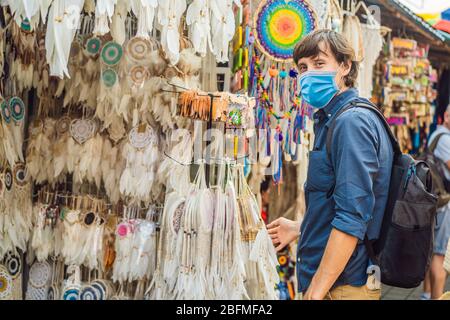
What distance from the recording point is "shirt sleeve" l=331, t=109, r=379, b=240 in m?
1.88

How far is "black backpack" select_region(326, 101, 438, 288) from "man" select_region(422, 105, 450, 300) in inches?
117

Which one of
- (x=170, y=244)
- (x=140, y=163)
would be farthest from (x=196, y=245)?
(x=140, y=163)

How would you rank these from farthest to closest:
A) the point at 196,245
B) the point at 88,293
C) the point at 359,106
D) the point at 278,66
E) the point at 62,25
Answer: the point at 88,293
the point at 278,66
the point at 196,245
the point at 62,25
the point at 359,106

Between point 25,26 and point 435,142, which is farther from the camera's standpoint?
point 435,142

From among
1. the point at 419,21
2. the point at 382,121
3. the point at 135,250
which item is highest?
the point at 419,21

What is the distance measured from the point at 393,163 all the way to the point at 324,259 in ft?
1.35

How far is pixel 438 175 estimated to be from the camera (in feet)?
16.5

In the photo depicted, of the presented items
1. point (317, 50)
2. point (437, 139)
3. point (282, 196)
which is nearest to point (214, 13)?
point (317, 50)

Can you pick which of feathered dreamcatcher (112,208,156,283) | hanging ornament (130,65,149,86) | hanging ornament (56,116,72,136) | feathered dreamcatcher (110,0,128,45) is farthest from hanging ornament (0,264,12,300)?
feathered dreamcatcher (110,0,128,45)

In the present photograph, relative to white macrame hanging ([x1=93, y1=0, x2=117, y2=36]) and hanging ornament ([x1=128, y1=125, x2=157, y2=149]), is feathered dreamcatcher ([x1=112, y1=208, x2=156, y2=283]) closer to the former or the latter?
hanging ornament ([x1=128, y1=125, x2=157, y2=149])

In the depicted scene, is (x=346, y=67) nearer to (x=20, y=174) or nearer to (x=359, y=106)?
(x=359, y=106)

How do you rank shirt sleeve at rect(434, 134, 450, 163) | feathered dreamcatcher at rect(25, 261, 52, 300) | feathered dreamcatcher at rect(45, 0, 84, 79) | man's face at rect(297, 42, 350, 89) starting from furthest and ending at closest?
shirt sleeve at rect(434, 134, 450, 163)
feathered dreamcatcher at rect(25, 261, 52, 300)
feathered dreamcatcher at rect(45, 0, 84, 79)
man's face at rect(297, 42, 350, 89)

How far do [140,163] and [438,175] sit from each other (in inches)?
105
